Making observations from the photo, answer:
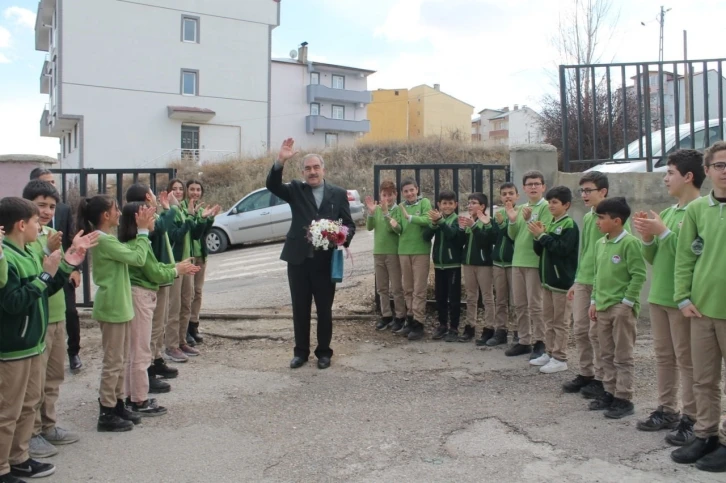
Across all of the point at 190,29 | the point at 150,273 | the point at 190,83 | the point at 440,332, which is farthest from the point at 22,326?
the point at 190,29

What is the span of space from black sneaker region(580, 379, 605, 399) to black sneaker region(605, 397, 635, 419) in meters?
0.34

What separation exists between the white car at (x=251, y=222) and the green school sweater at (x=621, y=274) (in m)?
12.9

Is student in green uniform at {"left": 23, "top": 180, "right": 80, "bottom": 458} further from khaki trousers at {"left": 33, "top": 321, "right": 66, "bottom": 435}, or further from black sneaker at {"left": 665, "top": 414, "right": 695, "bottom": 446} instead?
black sneaker at {"left": 665, "top": 414, "right": 695, "bottom": 446}

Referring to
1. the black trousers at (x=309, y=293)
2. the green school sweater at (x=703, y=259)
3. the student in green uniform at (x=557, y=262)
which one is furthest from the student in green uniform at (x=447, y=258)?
the green school sweater at (x=703, y=259)

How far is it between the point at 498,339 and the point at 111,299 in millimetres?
4584

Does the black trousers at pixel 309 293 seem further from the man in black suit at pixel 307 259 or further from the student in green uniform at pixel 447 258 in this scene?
the student in green uniform at pixel 447 258

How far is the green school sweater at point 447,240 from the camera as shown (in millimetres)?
7957

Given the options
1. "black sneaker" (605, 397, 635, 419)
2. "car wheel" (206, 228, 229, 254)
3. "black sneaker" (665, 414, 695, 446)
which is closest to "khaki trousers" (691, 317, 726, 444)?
"black sneaker" (665, 414, 695, 446)

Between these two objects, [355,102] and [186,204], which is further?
[355,102]

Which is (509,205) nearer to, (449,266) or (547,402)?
(449,266)

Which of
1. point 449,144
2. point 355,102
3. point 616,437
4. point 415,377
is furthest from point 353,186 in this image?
point 355,102

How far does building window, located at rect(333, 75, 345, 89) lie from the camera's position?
181 feet

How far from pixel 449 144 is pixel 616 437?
82.4 feet

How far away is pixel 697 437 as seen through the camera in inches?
172
